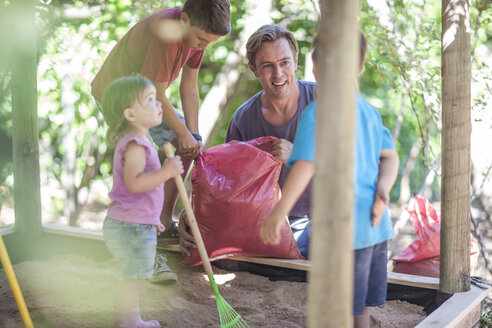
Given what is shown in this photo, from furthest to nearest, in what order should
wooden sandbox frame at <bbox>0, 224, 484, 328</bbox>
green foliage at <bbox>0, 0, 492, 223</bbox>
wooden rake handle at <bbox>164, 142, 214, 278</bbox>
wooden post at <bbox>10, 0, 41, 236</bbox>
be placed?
green foliage at <bbox>0, 0, 492, 223</bbox> → wooden post at <bbox>10, 0, 41, 236</bbox> → wooden sandbox frame at <bbox>0, 224, 484, 328</bbox> → wooden rake handle at <bbox>164, 142, 214, 278</bbox>

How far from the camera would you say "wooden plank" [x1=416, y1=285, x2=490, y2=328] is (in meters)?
2.17

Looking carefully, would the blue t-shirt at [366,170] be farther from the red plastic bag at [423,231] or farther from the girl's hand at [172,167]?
the red plastic bag at [423,231]

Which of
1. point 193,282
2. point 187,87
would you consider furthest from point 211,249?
point 187,87

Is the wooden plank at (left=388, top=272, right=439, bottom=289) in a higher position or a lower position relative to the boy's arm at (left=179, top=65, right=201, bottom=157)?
lower

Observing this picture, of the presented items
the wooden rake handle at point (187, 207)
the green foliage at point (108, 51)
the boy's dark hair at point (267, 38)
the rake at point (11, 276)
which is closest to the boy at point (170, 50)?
the boy's dark hair at point (267, 38)

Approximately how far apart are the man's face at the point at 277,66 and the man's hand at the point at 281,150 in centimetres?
26

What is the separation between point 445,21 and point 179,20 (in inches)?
47.7

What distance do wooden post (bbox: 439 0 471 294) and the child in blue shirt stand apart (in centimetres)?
78

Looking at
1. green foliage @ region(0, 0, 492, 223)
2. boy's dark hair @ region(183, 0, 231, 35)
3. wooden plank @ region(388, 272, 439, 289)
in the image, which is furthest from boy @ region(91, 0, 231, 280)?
green foliage @ region(0, 0, 492, 223)

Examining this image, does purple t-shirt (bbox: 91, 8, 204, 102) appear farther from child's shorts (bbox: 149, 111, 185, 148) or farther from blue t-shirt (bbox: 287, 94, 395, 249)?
blue t-shirt (bbox: 287, 94, 395, 249)

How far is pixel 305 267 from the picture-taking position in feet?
9.28

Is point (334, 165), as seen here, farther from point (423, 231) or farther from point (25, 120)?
point (25, 120)

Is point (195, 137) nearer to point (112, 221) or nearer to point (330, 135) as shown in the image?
point (112, 221)

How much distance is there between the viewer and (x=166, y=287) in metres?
2.73
